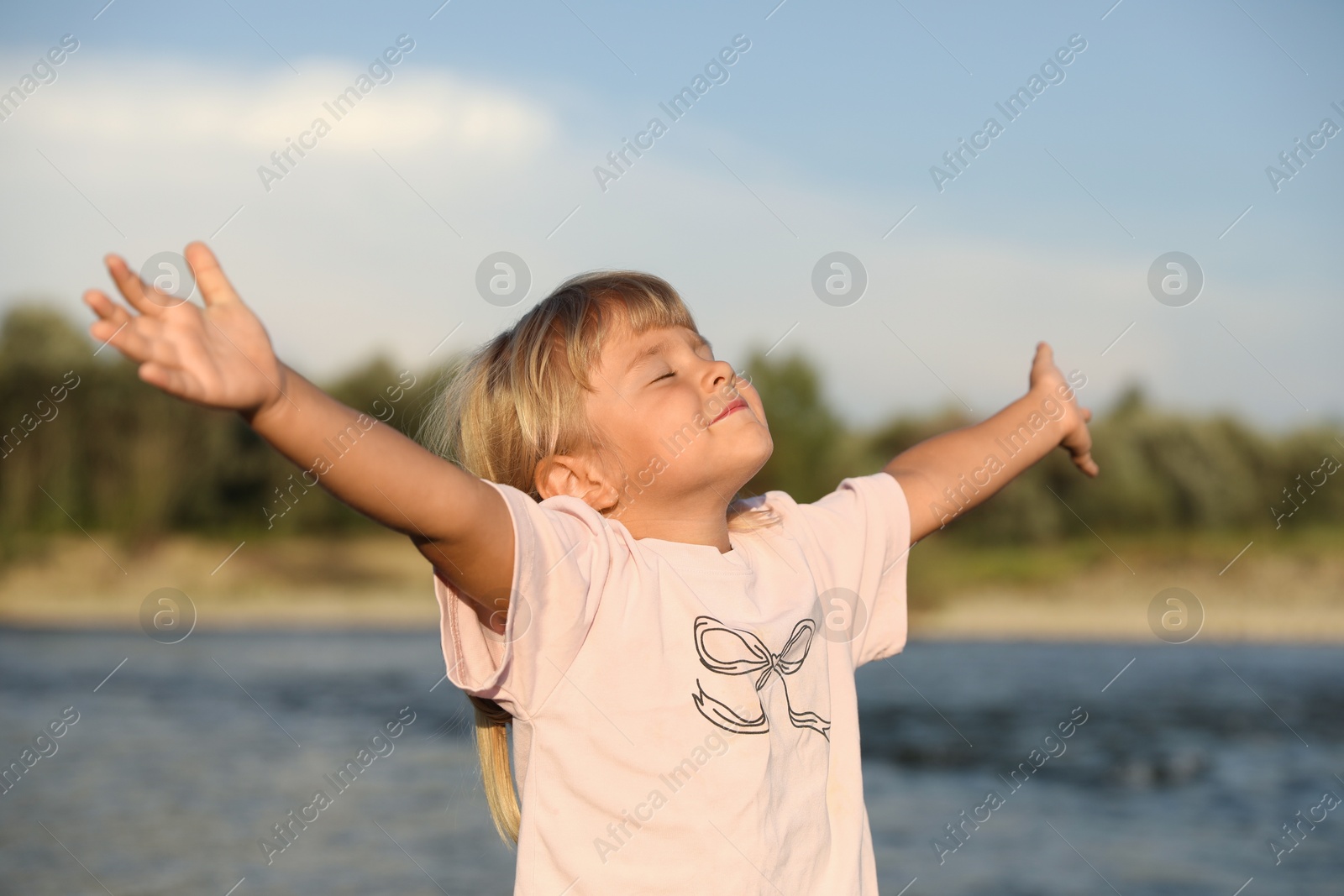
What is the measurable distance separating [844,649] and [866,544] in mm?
212

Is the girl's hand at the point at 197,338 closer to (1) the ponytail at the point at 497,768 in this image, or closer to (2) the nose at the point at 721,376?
(2) the nose at the point at 721,376

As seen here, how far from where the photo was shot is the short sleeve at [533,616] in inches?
58.7

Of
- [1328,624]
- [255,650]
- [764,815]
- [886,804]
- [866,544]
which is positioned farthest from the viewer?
[1328,624]

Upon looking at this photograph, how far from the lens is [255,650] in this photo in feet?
46.6

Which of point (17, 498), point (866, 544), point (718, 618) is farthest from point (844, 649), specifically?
point (17, 498)

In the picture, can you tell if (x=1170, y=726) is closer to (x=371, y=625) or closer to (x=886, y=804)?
(x=886, y=804)

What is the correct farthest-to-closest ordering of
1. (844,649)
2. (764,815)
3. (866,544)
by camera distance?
(866,544), (844,649), (764,815)

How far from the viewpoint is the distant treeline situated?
15.4 m

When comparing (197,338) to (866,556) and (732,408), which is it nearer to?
(732,408)

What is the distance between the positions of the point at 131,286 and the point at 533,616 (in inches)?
24.1

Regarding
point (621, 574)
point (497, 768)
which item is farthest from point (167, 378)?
point (497, 768)

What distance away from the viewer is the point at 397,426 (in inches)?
592

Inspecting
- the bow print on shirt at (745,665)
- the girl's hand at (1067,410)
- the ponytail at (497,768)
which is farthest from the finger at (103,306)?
the girl's hand at (1067,410)

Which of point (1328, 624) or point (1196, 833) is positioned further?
point (1328, 624)
